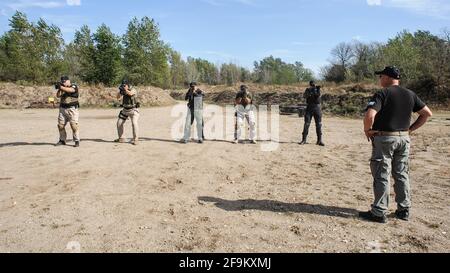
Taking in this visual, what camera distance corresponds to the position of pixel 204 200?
6066mm

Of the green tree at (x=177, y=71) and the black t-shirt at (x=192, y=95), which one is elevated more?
the green tree at (x=177, y=71)

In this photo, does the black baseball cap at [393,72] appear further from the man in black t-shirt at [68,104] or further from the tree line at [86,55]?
the tree line at [86,55]

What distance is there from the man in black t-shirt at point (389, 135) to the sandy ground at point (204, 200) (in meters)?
0.36

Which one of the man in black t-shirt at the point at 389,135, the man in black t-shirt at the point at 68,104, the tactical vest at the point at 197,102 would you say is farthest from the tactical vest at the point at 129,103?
the man in black t-shirt at the point at 389,135

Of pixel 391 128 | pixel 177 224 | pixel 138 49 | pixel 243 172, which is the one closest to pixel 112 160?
pixel 243 172

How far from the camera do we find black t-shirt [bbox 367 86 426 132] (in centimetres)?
484

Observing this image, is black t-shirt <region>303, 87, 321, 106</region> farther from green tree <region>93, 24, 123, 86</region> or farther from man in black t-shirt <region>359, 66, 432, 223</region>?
green tree <region>93, 24, 123, 86</region>

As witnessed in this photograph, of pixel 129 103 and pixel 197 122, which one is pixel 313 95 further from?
pixel 129 103

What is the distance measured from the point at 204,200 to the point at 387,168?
2912 mm

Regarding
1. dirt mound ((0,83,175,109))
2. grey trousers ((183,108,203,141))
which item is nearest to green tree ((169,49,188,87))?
dirt mound ((0,83,175,109))

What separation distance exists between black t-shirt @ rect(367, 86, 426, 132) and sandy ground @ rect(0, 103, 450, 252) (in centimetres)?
136

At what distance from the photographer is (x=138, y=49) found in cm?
4475

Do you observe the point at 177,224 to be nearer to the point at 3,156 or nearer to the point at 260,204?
the point at 260,204

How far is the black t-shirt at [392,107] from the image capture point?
484 cm
